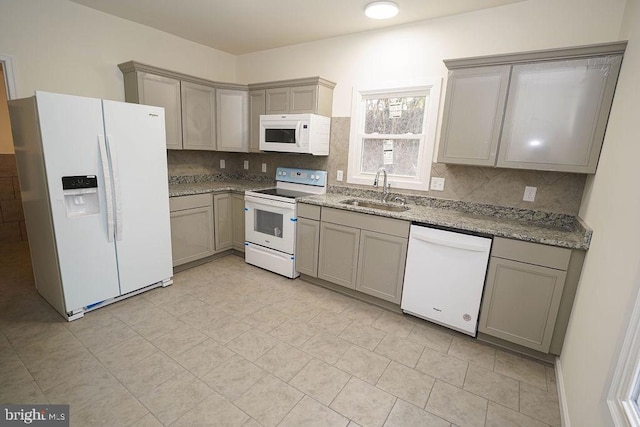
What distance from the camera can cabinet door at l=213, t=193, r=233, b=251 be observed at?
360 centimetres

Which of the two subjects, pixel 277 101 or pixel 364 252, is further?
pixel 277 101

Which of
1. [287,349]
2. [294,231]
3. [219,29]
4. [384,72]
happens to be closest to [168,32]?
[219,29]

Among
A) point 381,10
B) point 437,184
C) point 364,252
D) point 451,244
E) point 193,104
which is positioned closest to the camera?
point 451,244

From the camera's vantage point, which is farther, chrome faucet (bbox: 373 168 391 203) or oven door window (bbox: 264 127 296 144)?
oven door window (bbox: 264 127 296 144)

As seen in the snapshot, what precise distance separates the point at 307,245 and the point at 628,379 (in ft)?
7.91

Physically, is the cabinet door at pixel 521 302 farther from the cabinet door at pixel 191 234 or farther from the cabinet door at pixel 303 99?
the cabinet door at pixel 191 234

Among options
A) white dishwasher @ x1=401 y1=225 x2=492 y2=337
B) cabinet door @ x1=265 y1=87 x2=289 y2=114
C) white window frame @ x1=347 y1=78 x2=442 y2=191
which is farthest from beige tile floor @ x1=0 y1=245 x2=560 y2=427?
cabinet door @ x1=265 y1=87 x2=289 y2=114

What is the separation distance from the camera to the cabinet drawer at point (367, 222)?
2.52 meters

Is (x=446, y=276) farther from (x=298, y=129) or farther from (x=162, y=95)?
(x=162, y=95)

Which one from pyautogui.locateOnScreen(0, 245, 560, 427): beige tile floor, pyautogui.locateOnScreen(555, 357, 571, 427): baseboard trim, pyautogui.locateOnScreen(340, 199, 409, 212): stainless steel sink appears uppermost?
pyautogui.locateOnScreen(340, 199, 409, 212): stainless steel sink

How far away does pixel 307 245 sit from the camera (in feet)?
10.2

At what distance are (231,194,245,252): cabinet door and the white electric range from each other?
0.68ft

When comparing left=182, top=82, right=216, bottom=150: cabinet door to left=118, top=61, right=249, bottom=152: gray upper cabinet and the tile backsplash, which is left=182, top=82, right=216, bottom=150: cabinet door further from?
the tile backsplash

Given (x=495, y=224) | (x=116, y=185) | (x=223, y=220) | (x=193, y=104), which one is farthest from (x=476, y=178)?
(x=193, y=104)
